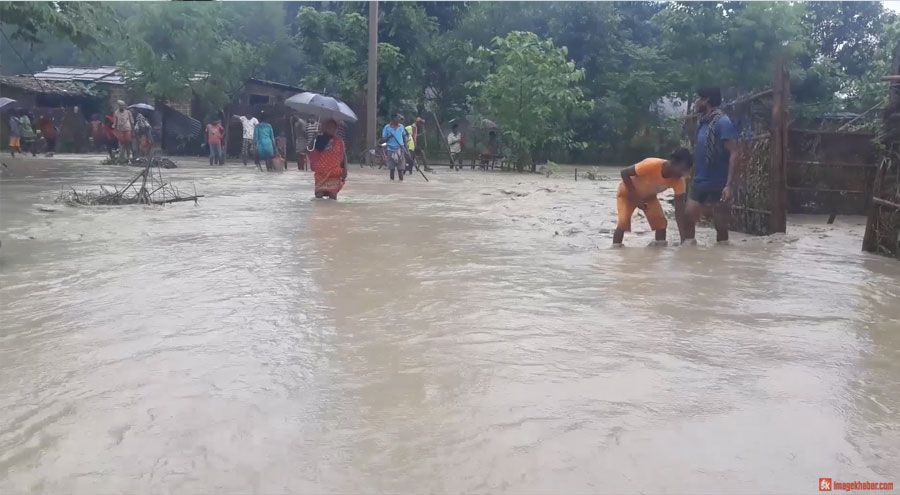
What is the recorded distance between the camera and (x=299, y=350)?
3795 mm

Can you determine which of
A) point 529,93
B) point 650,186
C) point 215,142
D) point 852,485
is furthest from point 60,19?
point 852,485

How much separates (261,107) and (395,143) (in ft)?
36.3

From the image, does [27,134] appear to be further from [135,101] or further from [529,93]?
[529,93]

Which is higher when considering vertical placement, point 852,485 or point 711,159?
point 711,159

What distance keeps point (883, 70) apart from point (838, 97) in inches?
358

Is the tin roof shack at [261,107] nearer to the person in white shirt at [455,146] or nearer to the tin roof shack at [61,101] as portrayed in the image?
the person in white shirt at [455,146]

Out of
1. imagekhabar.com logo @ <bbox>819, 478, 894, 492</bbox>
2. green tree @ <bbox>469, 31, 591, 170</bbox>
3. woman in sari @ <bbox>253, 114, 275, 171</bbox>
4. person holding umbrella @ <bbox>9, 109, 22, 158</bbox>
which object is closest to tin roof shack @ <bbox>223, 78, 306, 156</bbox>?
woman in sari @ <bbox>253, 114, 275, 171</bbox>

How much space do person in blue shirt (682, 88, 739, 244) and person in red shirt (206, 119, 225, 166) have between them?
54.8 feet

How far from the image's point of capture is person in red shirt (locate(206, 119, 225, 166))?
21562 mm

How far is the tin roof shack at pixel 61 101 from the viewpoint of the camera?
1139 inches

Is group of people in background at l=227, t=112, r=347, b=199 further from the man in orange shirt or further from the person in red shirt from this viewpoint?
the man in orange shirt

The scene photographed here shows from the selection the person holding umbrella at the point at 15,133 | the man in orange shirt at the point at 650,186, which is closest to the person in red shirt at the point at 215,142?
the person holding umbrella at the point at 15,133

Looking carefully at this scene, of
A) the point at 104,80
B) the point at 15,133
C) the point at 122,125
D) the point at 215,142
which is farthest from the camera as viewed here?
the point at 104,80

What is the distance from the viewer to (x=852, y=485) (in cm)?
250
